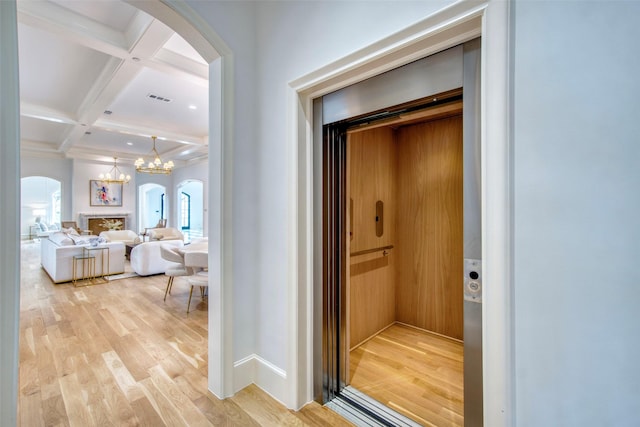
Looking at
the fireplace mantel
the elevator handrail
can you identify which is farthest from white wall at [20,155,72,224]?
the elevator handrail

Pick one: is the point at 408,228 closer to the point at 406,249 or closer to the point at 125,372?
the point at 406,249

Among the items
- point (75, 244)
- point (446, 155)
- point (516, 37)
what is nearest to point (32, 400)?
point (516, 37)

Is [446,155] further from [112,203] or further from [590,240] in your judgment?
[112,203]

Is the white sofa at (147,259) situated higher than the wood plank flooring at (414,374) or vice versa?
the white sofa at (147,259)

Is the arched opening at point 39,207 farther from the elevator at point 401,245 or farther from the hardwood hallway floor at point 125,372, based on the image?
the elevator at point 401,245

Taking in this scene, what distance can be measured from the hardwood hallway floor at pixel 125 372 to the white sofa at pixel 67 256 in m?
1.09

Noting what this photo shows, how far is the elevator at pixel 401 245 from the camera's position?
1.28 metres

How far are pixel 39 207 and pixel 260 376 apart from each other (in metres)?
12.7

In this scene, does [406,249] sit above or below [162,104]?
below

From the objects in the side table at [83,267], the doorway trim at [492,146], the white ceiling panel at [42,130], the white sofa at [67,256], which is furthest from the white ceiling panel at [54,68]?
the doorway trim at [492,146]

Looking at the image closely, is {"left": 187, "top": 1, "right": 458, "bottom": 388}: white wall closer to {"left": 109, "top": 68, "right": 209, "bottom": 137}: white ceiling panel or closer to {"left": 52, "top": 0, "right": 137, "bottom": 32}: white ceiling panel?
{"left": 52, "top": 0, "right": 137, "bottom": 32}: white ceiling panel

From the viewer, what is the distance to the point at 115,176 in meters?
9.59

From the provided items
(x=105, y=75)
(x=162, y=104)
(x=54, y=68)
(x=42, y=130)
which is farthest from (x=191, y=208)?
(x=105, y=75)

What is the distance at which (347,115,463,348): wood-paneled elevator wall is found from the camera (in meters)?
2.78
